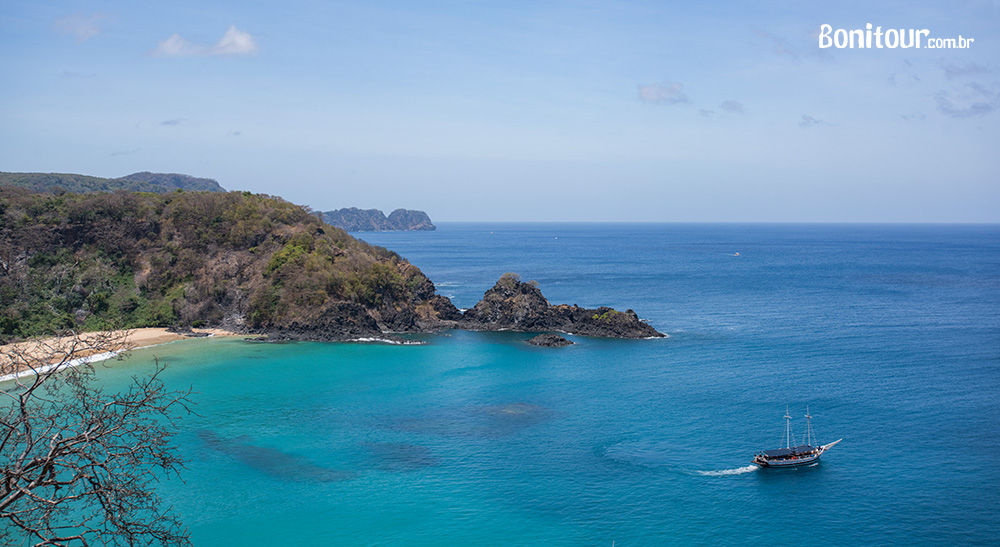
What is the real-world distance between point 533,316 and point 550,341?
994 centimetres

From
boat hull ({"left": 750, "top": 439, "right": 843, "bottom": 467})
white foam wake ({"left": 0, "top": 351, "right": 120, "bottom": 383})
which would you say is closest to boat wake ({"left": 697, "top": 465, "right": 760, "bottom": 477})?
boat hull ({"left": 750, "top": 439, "right": 843, "bottom": 467})

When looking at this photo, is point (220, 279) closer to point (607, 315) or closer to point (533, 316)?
point (533, 316)

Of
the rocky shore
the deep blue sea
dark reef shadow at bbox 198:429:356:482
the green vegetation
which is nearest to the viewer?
the deep blue sea

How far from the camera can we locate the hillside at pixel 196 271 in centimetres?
8288

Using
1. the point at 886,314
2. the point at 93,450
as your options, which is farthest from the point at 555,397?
the point at 886,314

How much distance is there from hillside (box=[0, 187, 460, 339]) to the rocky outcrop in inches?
211

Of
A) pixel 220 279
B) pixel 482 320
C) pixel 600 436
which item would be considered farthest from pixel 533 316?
pixel 220 279

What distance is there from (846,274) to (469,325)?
321 feet

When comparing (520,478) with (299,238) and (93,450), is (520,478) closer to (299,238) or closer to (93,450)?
(93,450)

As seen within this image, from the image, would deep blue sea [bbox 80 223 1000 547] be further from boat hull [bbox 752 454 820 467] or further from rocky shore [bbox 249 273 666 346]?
rocky shore [bbox 249 273 666 346]

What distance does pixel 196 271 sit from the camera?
298 ft

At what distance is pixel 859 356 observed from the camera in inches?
2726

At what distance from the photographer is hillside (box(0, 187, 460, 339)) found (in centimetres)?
8288

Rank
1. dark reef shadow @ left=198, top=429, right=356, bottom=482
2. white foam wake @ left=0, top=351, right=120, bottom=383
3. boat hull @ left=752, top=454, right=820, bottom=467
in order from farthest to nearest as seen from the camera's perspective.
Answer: boat hull @ left=752, top=454, right=820, bottom=467
dark reef shadow @ left=198, top=429, right=356, bottom=482
white foam wake @ left=0, top=351, right=120, bottom=383
